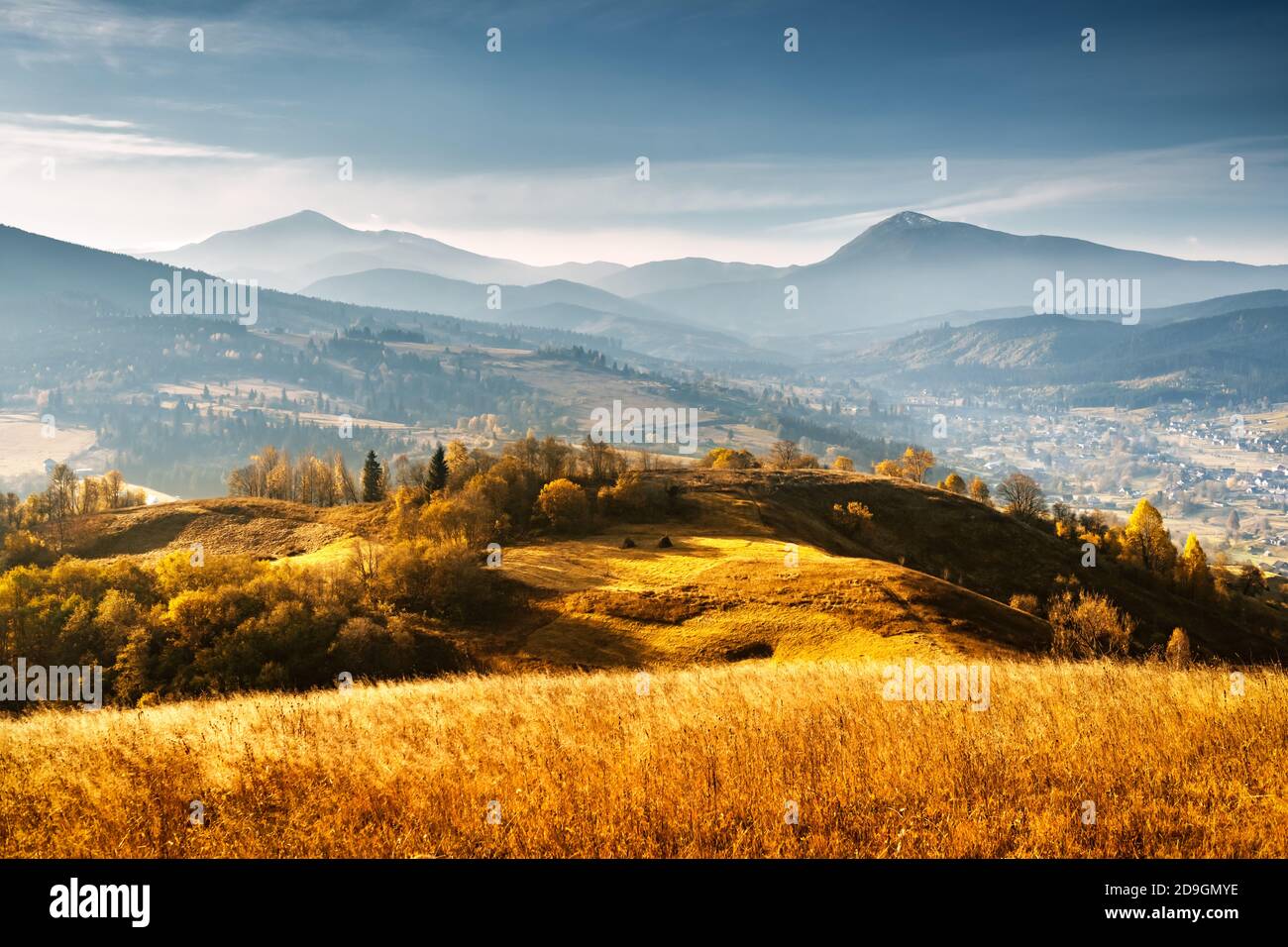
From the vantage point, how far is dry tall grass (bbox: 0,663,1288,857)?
727cm

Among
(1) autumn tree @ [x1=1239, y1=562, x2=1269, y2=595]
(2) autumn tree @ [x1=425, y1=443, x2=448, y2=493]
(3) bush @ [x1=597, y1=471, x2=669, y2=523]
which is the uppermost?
(2) autumn tree @ [x1=425, y1=443, x2=448, y2=493]

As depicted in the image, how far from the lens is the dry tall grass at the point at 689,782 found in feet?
23.8

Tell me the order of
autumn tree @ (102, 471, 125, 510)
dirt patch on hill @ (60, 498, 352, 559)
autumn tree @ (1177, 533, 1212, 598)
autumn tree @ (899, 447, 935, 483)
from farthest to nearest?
autumn tree @ (899, 447, 935, 483), autumn tree @ (102, 471, 125, 510), autumn tree @ (1177, 533, 1212, 598), dirt patch on hill @ (60, 498, 352, 559)

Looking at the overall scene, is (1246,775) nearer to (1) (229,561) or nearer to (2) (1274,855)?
(2) (1274,855)

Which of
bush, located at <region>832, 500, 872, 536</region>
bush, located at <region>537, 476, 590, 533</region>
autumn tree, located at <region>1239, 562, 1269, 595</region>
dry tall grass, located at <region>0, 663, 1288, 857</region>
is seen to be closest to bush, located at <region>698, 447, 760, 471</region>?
bush, located at <region>832, 500, 872, 536</region>

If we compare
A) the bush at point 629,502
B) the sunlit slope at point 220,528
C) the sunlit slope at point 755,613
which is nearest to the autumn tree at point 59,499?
the sunlit slope at point 220,528

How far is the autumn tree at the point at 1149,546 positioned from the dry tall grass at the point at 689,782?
118523 millimetres

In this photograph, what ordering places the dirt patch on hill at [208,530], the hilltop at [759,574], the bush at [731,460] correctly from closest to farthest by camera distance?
the hilltop at [759,574] < the dirt patch on hill at [208,530] < the bush at [731,460]

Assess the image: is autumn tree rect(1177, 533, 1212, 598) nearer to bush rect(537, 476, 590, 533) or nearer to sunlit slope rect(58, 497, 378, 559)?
bush rect(537, 476, 590, 533)

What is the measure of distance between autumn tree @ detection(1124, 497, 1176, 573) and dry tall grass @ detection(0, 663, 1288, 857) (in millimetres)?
118523

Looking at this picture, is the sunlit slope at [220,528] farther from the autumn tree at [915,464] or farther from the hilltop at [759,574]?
the autumn tree at [915,464]

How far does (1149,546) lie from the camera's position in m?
111
